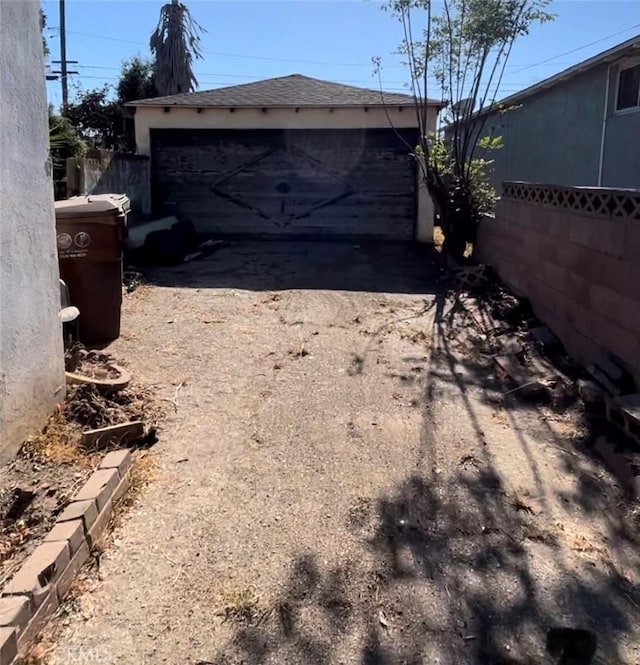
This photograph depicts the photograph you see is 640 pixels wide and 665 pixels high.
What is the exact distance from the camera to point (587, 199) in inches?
222

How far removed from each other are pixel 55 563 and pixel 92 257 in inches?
146

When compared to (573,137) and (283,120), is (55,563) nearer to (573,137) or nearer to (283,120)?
(283,120)

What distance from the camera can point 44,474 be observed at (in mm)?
3438

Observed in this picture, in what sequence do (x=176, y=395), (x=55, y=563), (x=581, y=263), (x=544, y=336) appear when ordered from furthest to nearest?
(x=544, y=336)
(x=581, y=263)
(x=176, y=395)
(x=55, y=563)

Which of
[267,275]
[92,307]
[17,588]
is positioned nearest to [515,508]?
[17,588]

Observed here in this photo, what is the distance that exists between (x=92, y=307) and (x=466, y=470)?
3.73 meters

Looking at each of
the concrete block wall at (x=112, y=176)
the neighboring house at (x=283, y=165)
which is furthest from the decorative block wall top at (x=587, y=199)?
the concrete block wall at (x=112, y=176)

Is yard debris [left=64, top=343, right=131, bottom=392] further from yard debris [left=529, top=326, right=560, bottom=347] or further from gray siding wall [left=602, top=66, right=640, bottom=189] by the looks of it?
gray siding wall [left=602, top=66, right=640, bottom=189]

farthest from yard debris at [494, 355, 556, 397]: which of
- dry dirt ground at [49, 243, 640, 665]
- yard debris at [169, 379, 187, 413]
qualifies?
yard debris at [169, 379, 187, 413]

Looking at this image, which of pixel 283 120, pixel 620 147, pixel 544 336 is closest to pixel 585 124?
pixel 620 147

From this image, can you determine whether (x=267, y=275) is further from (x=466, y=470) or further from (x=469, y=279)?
(x=466, y=470)

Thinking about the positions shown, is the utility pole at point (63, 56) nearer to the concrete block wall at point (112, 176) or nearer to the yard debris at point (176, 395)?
the concrete block wall at point (112, 176)

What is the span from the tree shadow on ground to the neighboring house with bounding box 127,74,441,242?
31.1 ft

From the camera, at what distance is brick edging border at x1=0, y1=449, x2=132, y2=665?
2.39 meters
